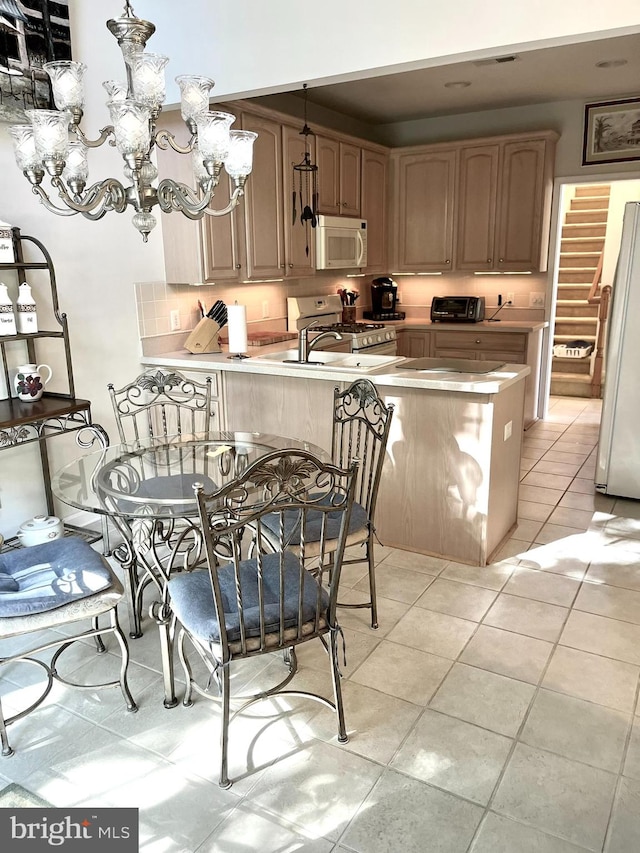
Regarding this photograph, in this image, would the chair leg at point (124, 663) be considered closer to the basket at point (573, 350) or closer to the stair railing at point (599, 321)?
the stair railing at point (599, 321)

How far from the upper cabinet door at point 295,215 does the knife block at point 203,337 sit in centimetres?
92

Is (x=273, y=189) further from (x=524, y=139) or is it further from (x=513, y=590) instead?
(x=513, y=590)

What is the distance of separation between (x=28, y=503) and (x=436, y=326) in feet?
12.2

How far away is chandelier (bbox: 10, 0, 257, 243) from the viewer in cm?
185

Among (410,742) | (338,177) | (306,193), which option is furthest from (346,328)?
(410,742)

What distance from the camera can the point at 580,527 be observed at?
369cm

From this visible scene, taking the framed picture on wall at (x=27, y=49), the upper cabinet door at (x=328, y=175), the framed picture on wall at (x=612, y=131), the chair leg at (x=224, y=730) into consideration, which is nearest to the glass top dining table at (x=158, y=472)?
the chair leg at (x=224, y=730)

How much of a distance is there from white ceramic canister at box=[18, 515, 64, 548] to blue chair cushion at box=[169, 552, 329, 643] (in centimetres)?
128

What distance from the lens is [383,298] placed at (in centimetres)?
599

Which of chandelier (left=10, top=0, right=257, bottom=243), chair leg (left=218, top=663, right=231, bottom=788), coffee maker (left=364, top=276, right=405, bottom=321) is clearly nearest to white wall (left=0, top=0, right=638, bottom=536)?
chandelier (left=10, top=0, right=257, bottom=243)

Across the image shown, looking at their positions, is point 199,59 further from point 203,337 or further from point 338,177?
point 338,177

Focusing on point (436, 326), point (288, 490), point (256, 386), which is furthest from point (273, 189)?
point (288, 490)

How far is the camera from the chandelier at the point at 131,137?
6.06 feet

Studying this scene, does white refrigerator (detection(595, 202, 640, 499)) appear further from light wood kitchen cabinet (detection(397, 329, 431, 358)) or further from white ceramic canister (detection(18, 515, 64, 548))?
white ceramic canister (detection(18, 515, 64, 548))
